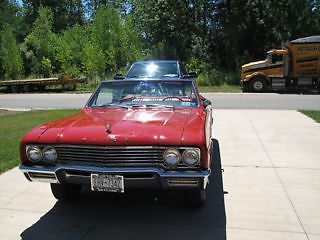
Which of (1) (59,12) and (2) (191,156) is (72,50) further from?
(2) (191,156)

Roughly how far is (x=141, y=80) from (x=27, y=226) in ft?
8.67

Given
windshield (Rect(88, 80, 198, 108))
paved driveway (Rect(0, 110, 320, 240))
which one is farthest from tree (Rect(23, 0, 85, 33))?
paved driveway (Rect(0, 110, 320, 240))

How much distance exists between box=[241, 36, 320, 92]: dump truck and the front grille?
842 inches

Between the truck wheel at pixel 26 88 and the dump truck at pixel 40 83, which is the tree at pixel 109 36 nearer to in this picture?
the dump truck at pixel 40 83

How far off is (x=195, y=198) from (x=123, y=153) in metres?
1.16

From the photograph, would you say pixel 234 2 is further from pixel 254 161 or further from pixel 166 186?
pixel 166 186

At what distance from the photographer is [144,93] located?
5.98 meters

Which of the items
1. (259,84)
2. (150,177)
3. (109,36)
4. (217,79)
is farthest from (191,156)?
(109,36)

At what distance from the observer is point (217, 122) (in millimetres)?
11766

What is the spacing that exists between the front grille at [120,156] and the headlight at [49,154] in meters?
0.24

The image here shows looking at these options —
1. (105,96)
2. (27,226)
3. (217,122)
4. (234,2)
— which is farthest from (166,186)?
(234,2)

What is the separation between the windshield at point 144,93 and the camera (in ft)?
19.1

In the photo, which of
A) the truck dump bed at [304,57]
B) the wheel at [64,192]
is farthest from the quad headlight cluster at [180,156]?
the truck dump bed at [304,57]

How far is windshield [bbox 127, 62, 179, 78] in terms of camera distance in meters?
12.9
